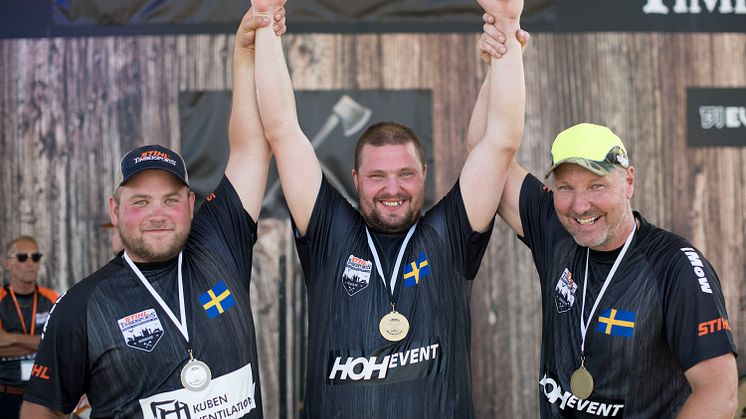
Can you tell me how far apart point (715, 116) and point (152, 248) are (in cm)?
346

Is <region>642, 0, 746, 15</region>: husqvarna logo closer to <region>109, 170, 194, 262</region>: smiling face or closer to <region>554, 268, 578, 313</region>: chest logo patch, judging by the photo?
<region>554, 268, 578, 313</region>: chest logo patch

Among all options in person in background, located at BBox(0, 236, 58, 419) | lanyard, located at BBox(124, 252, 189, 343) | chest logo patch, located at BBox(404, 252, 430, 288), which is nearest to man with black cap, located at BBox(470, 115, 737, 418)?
chest logo patch, located at BBox(404, 252, 430, 288)

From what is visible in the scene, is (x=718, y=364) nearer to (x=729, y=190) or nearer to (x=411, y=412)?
(x=411, y=412)

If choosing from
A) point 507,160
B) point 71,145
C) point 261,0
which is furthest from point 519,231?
point 71,145

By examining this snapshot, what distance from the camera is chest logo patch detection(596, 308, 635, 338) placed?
8.96 ft

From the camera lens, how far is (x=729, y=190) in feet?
16.2

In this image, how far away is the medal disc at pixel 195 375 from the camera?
2732mm

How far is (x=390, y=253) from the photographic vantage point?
311cm

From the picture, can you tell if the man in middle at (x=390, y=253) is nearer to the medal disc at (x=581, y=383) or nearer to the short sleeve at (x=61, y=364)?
the medal disc at (x=581, y=383)

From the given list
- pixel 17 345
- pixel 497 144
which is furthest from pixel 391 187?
pixel 17 345

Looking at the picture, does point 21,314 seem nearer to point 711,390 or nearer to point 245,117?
point 245,117

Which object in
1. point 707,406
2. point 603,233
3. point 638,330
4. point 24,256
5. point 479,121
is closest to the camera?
point 707,406

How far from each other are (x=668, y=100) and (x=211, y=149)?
2626mm

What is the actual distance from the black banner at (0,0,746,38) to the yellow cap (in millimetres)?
2123
